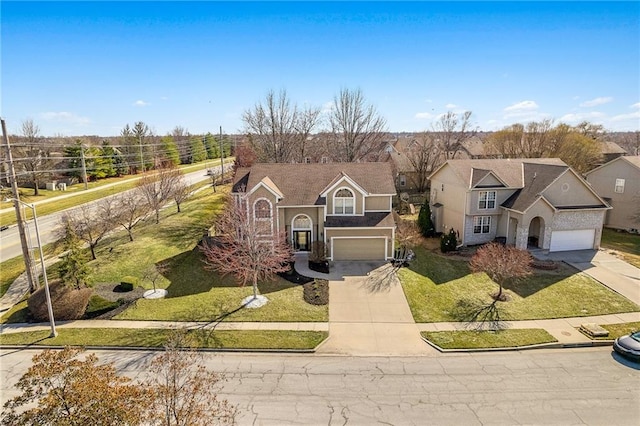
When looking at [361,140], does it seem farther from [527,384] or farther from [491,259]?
[527,384]

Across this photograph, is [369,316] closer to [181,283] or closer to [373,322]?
[373,322]

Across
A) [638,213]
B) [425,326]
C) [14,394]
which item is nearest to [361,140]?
[638,213]

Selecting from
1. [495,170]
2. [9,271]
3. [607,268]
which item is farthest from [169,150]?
[607,268]

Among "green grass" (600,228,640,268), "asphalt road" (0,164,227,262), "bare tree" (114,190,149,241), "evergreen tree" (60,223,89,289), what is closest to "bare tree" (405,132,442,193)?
"green grass" (600,228,640,268)

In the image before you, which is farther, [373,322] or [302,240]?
[302,240]

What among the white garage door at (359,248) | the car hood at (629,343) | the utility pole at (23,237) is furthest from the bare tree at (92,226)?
the car hood at (629,343)

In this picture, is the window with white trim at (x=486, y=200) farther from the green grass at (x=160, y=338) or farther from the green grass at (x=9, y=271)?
the green grass at (x=9, y=271)

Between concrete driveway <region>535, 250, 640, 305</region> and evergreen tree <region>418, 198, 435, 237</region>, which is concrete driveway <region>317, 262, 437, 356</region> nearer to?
evergreen tree <region>418, 198, 435, 237</region>
